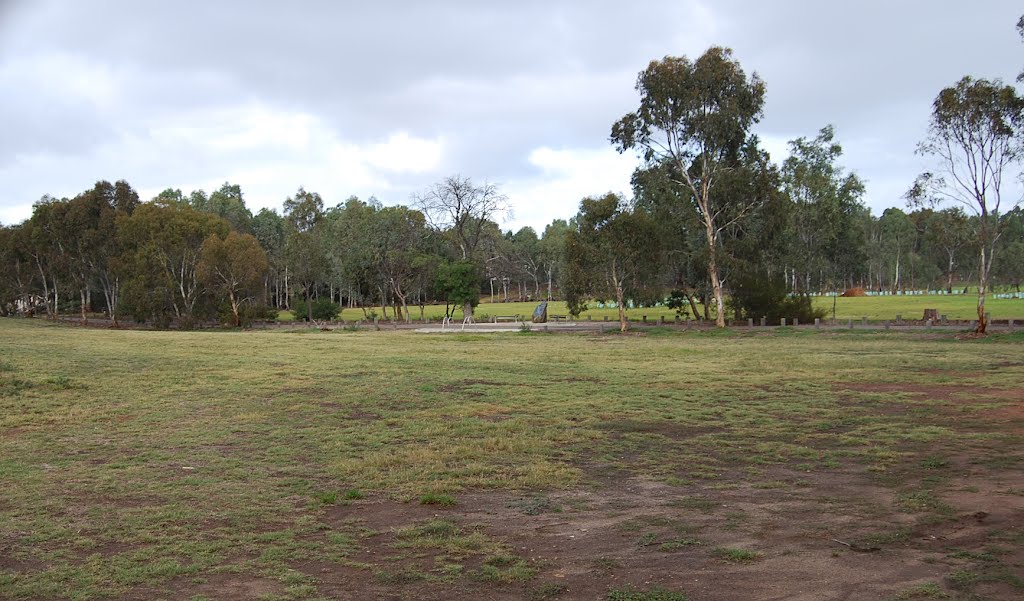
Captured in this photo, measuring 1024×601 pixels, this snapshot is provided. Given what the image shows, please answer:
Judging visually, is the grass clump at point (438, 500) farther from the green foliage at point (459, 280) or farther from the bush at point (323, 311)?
the bush at point (323, 311)

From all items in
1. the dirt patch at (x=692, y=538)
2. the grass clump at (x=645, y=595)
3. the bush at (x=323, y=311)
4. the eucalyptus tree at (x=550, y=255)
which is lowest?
the dirt patch at (x=692, y=538)

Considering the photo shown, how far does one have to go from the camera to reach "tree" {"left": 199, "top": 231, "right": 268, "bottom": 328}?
55969 mm

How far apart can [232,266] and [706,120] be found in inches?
1428

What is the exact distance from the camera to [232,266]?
56531 mm

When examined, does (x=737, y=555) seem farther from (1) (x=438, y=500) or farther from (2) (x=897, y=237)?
(2) (x=897, y=237)

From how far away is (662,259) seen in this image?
150ft

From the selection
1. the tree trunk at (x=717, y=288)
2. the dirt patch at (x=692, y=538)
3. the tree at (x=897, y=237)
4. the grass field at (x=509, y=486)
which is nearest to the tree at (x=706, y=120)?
the tree trunk at (x=717, y=288)

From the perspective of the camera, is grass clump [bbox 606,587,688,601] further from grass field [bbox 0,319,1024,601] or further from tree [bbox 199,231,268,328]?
tree [bbox 199,231,268,328]

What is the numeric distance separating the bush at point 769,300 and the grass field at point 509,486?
2444cm

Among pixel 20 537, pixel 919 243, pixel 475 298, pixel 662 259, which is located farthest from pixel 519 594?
pixel 919 243

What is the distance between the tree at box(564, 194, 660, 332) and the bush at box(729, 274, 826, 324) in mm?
5910

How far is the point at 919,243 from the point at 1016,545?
430 feet

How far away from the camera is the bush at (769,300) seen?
45719mm

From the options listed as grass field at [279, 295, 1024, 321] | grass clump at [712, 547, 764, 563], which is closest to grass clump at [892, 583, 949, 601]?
grass clump at [712, 547, 764, 563]
